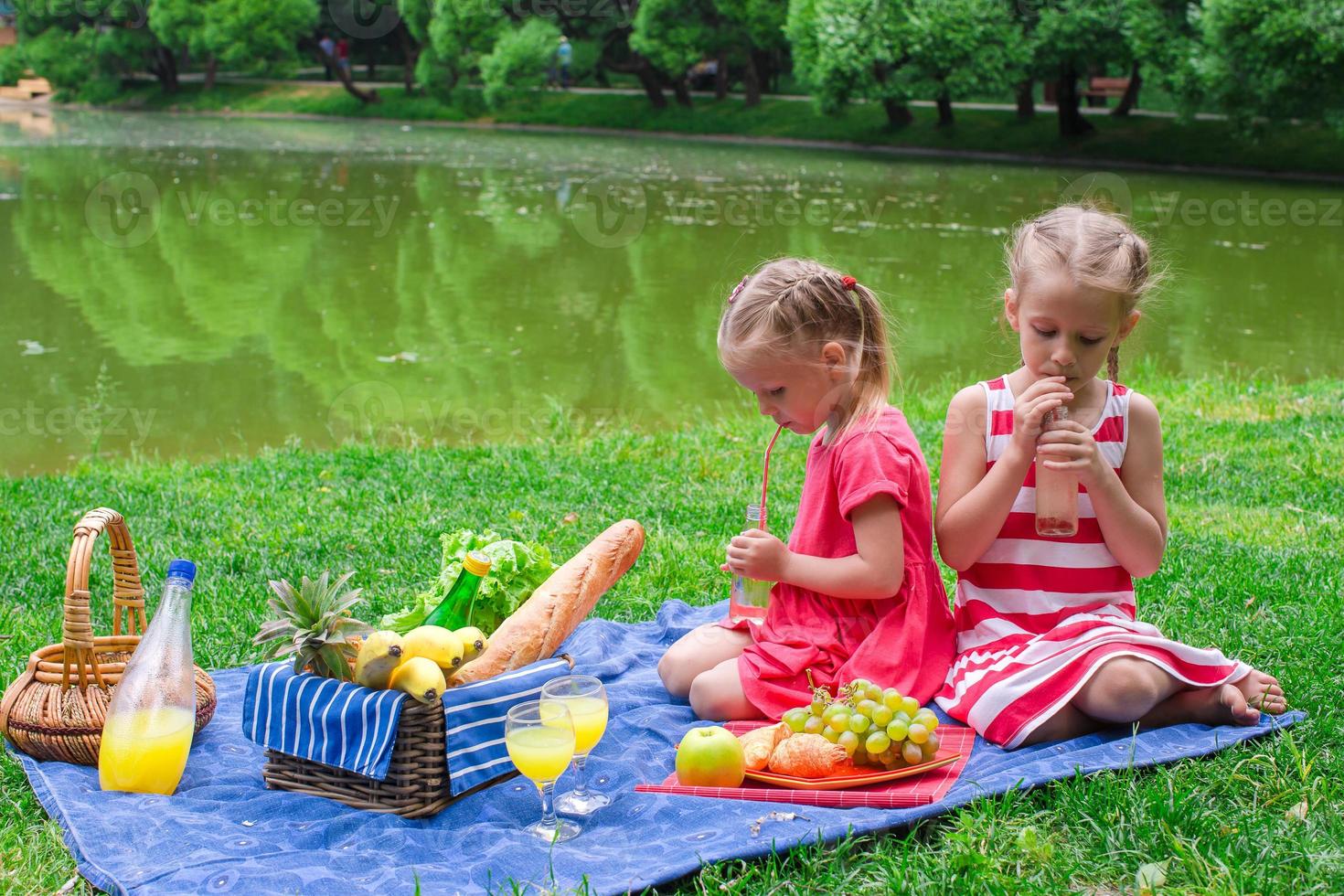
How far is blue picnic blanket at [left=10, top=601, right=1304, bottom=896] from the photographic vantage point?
2.54 meters

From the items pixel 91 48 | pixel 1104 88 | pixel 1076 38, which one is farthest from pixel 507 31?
pixel 91 48

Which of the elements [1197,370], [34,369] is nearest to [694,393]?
[1197,370]

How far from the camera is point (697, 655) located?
3.49 m

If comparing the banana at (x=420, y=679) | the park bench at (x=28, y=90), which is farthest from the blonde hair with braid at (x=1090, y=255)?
the park bench at (x=28, y=90)

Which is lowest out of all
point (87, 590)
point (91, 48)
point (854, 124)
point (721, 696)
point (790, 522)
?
point (790, 522)

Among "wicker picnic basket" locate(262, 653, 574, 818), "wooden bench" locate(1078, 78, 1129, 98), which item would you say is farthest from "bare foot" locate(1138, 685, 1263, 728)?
"wooden bench" locate(1078, 78, 1129, 98)

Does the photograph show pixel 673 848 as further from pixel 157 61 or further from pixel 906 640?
pixel 157 61

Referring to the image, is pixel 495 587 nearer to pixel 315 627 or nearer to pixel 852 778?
pixel 315 627

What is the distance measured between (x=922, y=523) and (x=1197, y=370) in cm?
678

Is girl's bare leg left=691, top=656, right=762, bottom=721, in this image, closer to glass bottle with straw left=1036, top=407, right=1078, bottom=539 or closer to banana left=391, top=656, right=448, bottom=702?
banana left=391, top=656, right=448, bottom=702

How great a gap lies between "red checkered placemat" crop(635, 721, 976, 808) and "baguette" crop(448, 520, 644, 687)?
465 millimetres

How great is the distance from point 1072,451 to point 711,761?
1.14m

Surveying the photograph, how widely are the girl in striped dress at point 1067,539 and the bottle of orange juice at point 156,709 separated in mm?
1910

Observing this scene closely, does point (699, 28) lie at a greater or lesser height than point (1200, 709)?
greater
